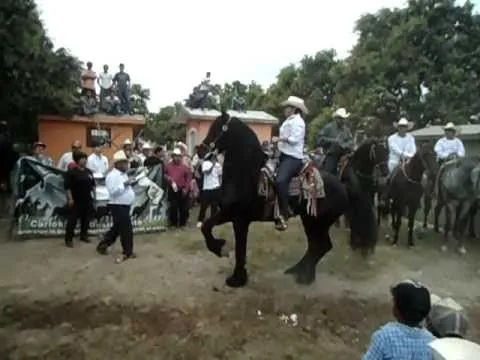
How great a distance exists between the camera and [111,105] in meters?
21.2

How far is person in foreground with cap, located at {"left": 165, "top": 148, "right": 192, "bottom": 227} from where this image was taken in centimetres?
1363

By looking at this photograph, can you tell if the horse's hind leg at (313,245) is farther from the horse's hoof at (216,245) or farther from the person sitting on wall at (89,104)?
the person sitting on wall at (89,104)

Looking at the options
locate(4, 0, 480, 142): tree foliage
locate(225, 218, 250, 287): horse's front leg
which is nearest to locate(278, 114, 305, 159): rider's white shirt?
locate(225, 218, 250, 287): horse's front leg

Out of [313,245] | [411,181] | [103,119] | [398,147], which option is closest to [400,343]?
[313,245]

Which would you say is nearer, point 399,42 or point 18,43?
point 18,43

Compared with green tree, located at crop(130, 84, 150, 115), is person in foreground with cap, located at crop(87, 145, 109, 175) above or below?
below

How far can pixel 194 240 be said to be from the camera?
12094mm

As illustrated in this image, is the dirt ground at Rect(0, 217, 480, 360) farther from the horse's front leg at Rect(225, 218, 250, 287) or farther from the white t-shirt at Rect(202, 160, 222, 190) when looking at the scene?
the white t-shirt at Rect(202, 160, 222, 190)

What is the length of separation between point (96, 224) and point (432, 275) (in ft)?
23.4

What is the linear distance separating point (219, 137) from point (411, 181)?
528cm

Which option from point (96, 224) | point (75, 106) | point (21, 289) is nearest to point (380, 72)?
point (75, 106)

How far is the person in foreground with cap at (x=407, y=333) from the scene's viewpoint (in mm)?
3047

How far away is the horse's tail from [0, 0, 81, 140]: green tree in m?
9.33

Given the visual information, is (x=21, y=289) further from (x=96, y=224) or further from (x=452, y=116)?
(x=452, y=116)
